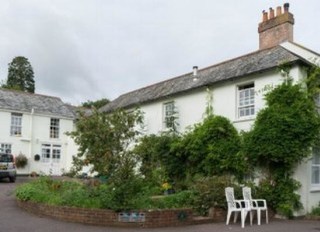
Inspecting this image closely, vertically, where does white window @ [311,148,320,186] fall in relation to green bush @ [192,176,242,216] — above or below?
above

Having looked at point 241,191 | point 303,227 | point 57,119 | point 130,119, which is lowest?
point 303,227

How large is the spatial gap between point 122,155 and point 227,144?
17.6 ft

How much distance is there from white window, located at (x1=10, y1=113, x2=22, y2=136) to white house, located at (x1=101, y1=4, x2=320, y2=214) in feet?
48.8

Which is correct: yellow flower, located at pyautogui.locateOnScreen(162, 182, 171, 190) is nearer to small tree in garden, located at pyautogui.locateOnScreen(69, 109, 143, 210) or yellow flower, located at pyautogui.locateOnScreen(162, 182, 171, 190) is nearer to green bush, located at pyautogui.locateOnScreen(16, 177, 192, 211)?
green bush, located at pyautogui.locateOnScreen(16, 177, 192, 211)

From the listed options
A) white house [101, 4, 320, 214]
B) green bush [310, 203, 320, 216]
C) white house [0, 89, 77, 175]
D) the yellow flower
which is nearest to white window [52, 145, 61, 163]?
white house [0, 89, 77, 175]

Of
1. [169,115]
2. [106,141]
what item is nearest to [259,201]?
[106,141]

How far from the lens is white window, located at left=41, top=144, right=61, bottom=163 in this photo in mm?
33844

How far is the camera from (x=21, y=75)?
5925 cm

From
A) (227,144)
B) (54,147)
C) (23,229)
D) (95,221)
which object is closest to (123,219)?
(95,221)

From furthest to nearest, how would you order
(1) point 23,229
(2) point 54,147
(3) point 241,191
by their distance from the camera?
(2) point 54,147
(3) point 241,191
(1) point 23,229

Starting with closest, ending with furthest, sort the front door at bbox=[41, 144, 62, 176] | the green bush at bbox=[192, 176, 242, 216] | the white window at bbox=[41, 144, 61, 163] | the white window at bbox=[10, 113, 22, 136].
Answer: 1. the green bush at bbox=[192, 176, 242, 216]
2. the white window at bbox=[10, 113, 22, 136]
3. the front door at bbox=[41, 144, 62, 176]
4. the white window at bbox=[41, 144, 61, 163]

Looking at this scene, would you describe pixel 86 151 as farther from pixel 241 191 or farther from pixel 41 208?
pixel 241 191

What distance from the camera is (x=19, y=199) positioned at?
1376 cm

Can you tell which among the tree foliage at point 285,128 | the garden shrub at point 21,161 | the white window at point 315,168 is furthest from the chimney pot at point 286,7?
the garden shrub at point 21,161
